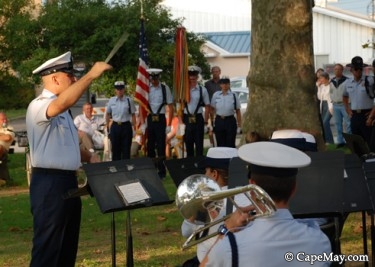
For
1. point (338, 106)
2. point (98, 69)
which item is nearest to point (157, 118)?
point (338, 106)

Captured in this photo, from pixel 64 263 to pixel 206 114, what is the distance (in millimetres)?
12051

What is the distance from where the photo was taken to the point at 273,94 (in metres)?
12.4

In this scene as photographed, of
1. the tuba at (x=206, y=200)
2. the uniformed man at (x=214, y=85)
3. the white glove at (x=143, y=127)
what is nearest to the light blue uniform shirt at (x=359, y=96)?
the uniformed man at (x=214, y=85)

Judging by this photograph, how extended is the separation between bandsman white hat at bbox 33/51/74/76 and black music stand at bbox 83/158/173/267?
34.1 inches

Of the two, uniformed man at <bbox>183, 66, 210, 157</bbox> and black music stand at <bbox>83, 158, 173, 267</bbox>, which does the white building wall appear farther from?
black music stand at <bbox>83, 158, 173, 267</bbox>

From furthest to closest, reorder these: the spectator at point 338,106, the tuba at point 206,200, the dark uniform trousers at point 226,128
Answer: the spectator at point 338,106, the dark uniform trousers at point 226,128, the tuba at point 206,200

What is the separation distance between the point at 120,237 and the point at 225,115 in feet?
27.0

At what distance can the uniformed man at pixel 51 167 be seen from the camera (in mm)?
8102

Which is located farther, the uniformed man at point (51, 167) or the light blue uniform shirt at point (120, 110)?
the light blue uniform shirt at point (120, 110)

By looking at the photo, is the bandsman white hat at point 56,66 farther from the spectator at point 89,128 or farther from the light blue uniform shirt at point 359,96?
the spectator at point 89,128

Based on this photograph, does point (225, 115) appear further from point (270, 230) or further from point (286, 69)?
point (270, 230)

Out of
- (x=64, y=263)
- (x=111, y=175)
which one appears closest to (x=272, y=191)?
(x=111, y=175)

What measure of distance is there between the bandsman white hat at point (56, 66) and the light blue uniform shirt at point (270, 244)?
157 inches

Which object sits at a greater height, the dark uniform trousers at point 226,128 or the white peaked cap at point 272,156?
the white peaked cap at point 272,156
